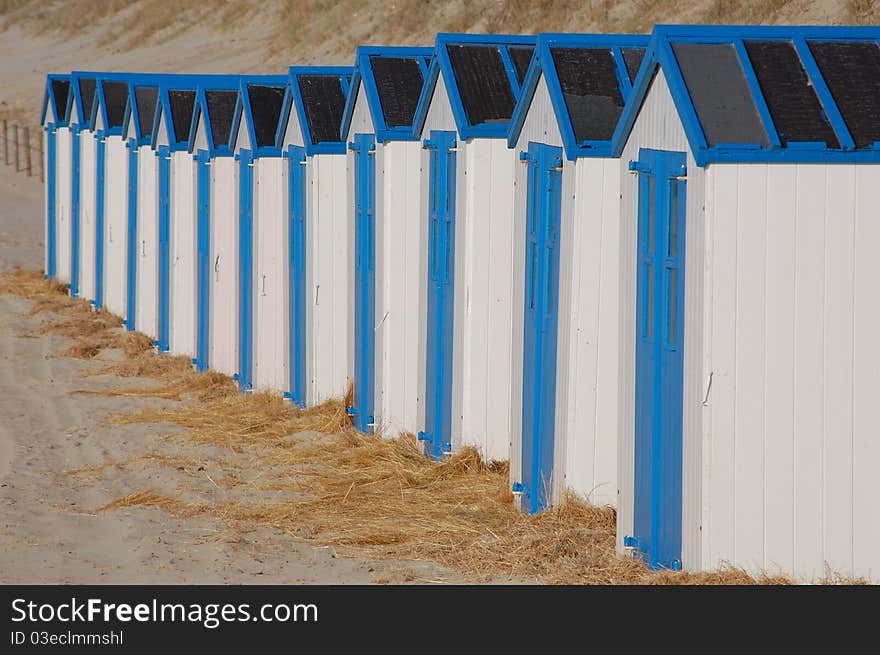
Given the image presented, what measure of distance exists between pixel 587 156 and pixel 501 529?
1.82m

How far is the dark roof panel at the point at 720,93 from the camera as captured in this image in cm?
598

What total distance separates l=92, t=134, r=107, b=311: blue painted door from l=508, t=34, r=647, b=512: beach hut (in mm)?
10481

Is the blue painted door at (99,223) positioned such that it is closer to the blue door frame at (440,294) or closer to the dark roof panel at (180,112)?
the dark roof panel at (180,112)

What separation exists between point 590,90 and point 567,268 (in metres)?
0.96

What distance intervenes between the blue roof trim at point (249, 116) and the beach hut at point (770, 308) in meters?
6.42

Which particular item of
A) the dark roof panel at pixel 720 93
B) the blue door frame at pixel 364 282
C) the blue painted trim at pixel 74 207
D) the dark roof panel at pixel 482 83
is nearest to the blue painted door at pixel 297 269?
the blue door frame at pixel 364 282

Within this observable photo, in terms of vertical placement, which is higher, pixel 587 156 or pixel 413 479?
pixel 587 156

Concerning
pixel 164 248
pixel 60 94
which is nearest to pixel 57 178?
pixel 60 94

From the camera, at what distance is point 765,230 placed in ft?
19.6

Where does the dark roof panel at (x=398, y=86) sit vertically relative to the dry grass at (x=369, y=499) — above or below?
above

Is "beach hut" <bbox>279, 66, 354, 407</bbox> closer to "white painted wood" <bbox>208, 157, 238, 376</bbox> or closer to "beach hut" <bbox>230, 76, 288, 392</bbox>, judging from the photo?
"beach hut" <bbox>230, 76, 288, 392</bbox>

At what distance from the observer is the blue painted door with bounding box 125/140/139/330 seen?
16.4 m

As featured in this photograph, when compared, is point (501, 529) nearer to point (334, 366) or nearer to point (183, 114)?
point (334, 366)
